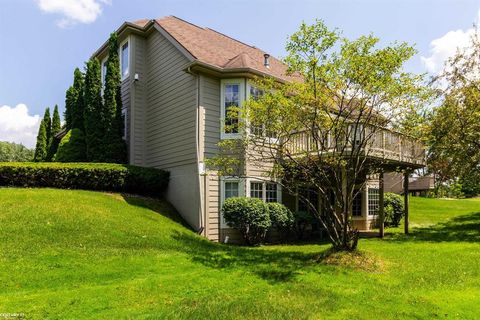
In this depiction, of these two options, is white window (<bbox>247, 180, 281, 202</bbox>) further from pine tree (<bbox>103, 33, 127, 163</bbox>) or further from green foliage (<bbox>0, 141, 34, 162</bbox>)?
green foliage (<bbox>0, 141, 34, 162</bbox>)

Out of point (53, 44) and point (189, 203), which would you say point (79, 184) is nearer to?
point (189, 203)

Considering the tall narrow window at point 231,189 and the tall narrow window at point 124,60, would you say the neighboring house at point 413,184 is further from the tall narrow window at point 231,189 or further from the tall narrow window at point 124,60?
the tall narrow window at point 124,60

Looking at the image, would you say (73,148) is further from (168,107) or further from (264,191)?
(264,191)

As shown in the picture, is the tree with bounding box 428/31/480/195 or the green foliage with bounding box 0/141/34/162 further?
the green foliage with bounding box 0/141/34/162

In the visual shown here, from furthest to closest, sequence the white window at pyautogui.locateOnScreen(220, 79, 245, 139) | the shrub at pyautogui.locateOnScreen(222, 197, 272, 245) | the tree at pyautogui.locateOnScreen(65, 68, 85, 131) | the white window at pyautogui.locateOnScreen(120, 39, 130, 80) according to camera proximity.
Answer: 1. the tree at pyautogui.locateOnScreen(65, 68, 85, 131)
2. the white window at pyautogui.locateOnScreen(120, 39, 130, 80)
3. the white window at pyautogui.locateOnScreen(220, 79, 245, 139)
4. the shrub at pyautogui.locateOnScreen(222, 197, 272, 245)

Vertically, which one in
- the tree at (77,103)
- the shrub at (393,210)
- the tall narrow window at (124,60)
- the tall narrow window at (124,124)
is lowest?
the shrub at (393,210)

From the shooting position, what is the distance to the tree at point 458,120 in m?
13.5

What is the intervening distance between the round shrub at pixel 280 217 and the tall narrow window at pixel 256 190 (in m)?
0.67

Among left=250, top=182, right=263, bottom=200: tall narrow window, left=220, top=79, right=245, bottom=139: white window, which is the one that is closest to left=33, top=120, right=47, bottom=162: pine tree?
left=220, top=79, right=245, bottom=139: white window

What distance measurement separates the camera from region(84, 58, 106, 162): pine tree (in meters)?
14.5

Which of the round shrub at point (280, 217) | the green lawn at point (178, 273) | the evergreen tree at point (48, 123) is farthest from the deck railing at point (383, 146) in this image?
the evergreen tree at point (48, 123)

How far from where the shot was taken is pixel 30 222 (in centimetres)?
888

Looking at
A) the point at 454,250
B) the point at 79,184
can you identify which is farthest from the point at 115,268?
the point at 454,250

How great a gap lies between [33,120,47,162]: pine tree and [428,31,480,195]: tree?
21.9 metres
